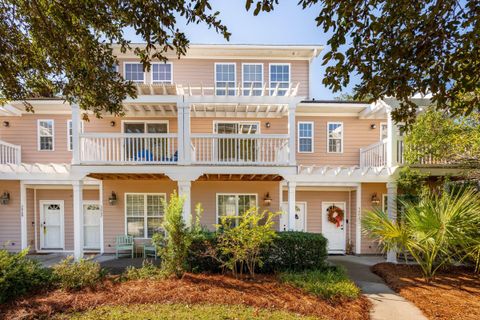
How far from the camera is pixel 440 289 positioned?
6.64 m

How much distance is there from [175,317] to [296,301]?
2538 millimetres

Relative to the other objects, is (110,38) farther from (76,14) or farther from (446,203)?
(446,203)

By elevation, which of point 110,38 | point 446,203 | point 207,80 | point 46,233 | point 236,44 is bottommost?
point 46,233

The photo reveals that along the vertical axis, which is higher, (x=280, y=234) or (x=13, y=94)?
(x=13, y=94)

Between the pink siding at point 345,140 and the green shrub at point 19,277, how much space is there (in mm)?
9452

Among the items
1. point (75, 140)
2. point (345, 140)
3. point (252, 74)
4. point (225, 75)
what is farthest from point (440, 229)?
point (75, 140)

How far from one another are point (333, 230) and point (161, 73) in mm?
10219

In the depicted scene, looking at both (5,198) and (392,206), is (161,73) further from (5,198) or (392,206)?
(392,206)

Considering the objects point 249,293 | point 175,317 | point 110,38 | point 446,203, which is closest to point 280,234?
point 249,293

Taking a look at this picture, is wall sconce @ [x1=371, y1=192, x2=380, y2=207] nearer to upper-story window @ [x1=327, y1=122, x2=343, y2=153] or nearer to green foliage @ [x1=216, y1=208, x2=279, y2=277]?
upper-story window @ [x1=327, y1=122, x2=343, y2=153]

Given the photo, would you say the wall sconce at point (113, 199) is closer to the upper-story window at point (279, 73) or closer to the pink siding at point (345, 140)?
the pink siding at point (345, 140)

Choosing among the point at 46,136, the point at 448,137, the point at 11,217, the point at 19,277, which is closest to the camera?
the point at 19,277

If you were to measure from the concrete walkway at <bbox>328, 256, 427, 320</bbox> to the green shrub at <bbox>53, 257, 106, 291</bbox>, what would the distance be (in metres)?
6.52

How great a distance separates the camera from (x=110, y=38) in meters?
5.56
